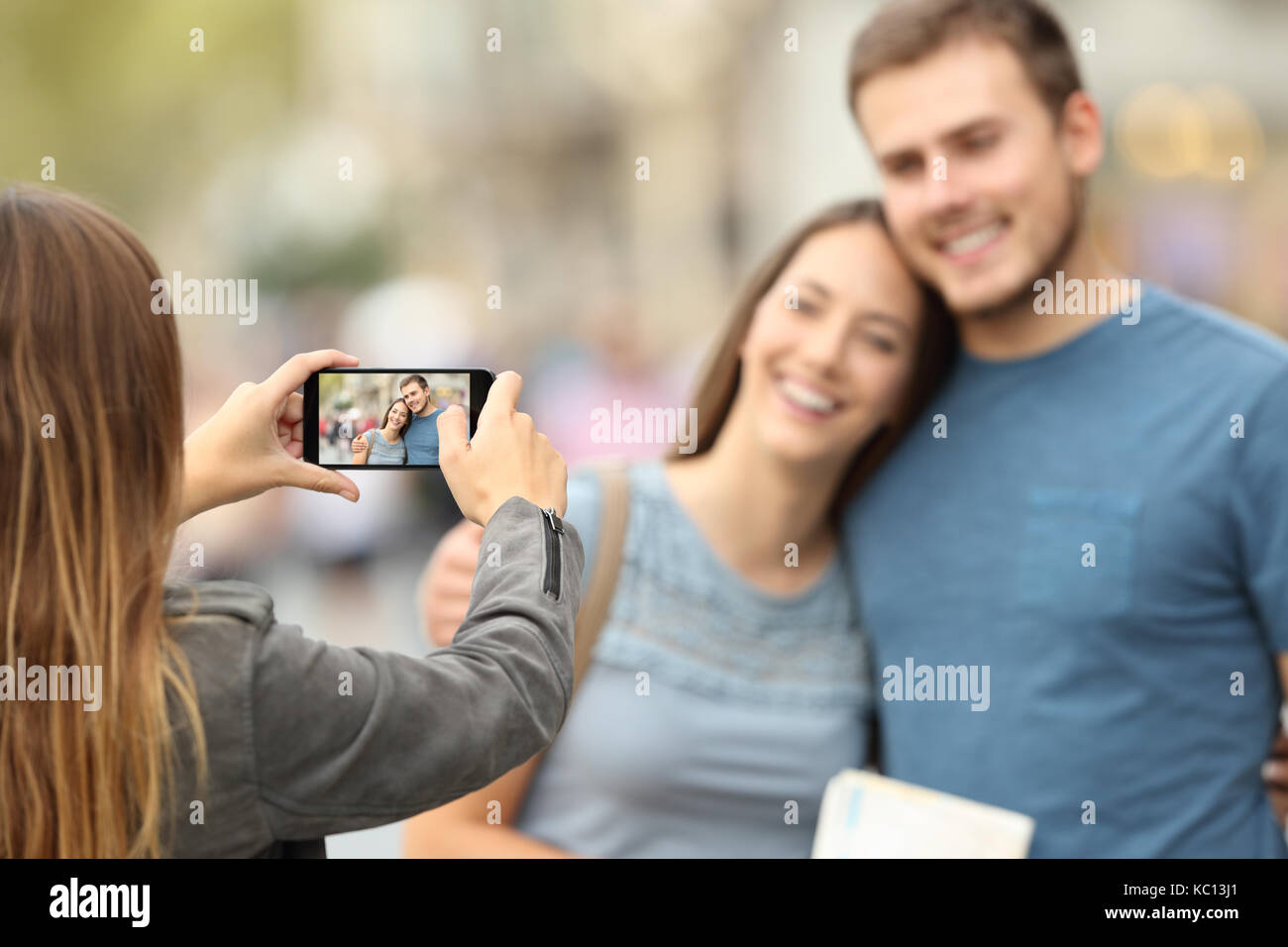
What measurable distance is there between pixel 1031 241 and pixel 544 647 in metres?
1.49

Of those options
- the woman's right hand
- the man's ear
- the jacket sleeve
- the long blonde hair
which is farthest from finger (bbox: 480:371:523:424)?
the man's ear

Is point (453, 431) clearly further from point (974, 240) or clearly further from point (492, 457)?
point (974, 240)

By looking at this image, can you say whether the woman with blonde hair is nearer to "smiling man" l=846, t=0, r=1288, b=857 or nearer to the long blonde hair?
the long blonde hair

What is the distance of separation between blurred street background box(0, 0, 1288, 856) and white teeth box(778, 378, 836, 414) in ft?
7.88

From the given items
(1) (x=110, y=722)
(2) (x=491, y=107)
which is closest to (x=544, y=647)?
(1) (x=110, y=722)

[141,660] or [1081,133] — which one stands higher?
[1081,133]

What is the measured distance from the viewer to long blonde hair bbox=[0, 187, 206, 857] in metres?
1.13

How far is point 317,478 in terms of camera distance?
1.31 meters

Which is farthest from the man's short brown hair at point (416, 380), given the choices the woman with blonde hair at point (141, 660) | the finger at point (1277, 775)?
the finger at point (1277, 775)

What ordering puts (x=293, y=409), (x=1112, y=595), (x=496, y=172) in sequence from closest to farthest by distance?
(x=293, y=409) → (x=1112, y=595) → (x=496, y=172)

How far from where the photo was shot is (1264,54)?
1055cm

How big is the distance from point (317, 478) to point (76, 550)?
0.26m

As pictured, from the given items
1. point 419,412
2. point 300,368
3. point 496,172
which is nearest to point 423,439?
point 419,412
